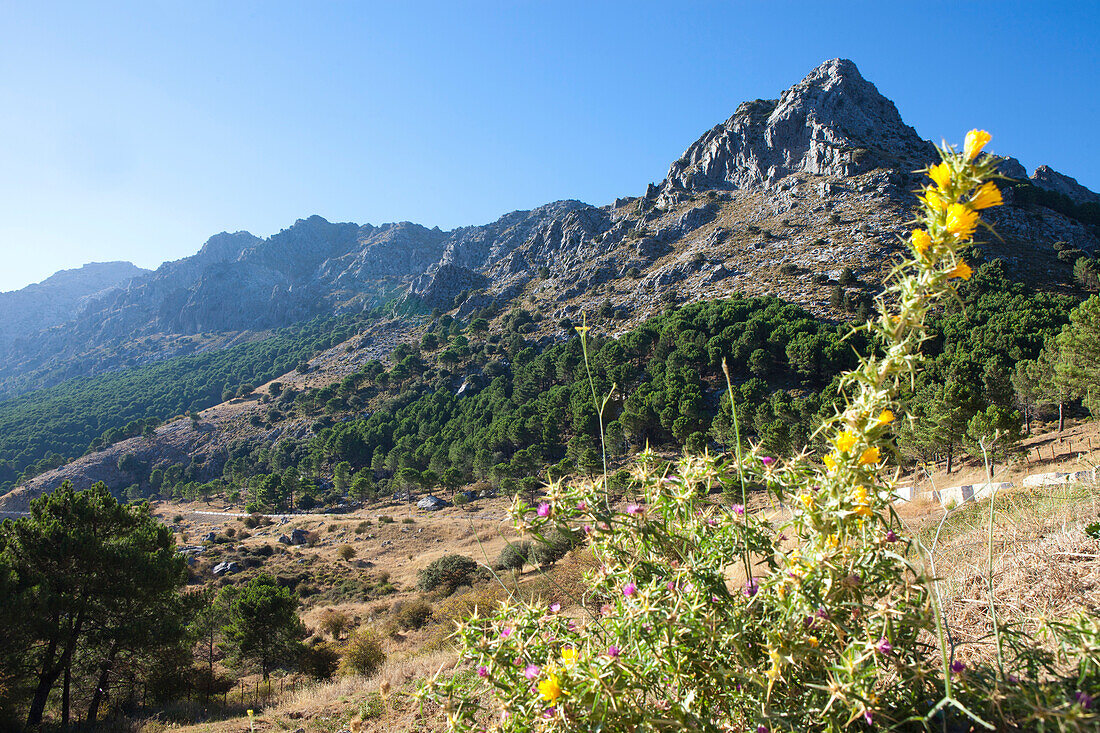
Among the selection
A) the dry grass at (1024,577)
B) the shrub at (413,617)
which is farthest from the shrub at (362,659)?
the dry grass at (1024,577)

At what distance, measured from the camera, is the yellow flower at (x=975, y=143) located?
1.25 m

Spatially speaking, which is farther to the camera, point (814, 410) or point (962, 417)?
point (814, 410)

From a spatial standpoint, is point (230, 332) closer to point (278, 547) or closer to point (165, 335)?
point (165, 335)

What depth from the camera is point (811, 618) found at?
4.47ft

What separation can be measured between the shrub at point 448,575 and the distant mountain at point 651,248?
43.2 meters

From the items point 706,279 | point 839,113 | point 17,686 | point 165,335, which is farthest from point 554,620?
point 165,335

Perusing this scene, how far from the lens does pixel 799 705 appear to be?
1.35 metres

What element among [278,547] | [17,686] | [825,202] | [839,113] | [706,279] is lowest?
[278,547]

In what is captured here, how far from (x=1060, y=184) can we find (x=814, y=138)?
2735 inches

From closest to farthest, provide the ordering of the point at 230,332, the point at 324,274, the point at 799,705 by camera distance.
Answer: the point at 799,705 < the point at 230,332 < the point at 324,274

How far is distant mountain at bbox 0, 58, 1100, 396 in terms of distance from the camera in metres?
63.8

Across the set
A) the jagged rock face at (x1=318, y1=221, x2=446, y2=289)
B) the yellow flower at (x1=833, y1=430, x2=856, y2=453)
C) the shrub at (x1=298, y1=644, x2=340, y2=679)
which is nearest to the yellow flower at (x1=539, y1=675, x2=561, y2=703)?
the yellow flower at (x1=833, y1=430, x2=856, y2=453)

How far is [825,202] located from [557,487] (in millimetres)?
84230

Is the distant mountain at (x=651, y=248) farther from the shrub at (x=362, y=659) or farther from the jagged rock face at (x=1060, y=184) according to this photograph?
the shrub at (x=362, y=659)
